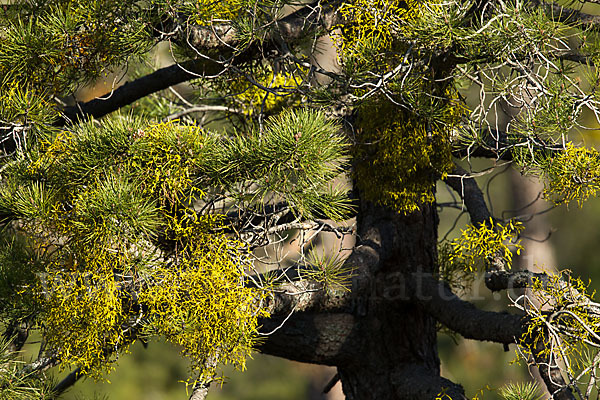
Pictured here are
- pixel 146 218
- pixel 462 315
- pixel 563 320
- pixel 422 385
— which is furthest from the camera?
pixel 422 385

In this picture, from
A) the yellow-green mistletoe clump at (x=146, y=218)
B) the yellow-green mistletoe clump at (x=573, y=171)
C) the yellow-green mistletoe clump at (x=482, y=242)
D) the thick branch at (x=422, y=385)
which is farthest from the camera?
the thick branch at (x=422, y=385)

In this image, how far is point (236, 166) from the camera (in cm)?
188

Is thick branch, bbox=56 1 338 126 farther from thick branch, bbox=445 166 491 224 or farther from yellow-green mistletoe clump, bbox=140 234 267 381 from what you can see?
thick branch, bbox=445 166 491 224

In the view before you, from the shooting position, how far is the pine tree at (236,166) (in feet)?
6.10

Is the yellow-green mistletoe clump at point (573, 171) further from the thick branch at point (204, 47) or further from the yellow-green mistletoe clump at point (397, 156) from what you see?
the thick branch at point (204, 47)

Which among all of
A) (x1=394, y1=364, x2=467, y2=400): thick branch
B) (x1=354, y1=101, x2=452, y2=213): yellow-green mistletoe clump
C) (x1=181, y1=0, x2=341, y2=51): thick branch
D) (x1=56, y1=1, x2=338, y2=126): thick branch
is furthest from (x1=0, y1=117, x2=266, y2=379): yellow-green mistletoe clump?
(x1=394, y1=364, x2=467, y2=400): thick branch

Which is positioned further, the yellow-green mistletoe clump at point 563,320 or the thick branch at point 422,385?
the thick branch at point 422,385

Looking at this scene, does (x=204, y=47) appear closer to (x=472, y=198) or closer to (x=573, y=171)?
(x=573, y=171)

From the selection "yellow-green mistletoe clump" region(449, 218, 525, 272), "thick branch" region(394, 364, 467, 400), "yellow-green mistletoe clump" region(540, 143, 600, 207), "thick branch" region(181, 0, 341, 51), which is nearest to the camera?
"yellow-green mistletoe clump" region(540, 143, 600, 207)

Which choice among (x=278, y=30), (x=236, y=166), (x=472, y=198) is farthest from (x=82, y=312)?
(x=472, y=198)

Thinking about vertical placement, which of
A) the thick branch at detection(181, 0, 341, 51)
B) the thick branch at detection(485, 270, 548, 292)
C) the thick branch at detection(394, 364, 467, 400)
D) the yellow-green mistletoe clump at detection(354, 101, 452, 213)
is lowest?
the thick branch at detection(394, 364, 467, 400)

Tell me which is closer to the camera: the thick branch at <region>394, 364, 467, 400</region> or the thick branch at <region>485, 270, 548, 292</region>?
the thick branch at <region>485, 270, 548, 292</region>

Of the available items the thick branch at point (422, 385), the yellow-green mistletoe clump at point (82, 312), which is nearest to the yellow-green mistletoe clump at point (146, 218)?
the yellow-green mistletoe clump at point (82, 312)

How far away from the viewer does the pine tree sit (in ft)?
6.10
